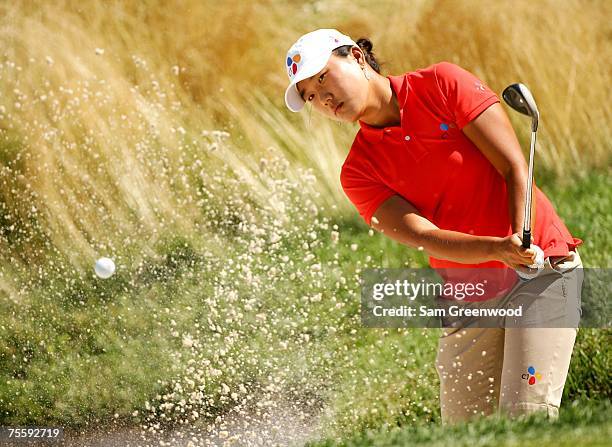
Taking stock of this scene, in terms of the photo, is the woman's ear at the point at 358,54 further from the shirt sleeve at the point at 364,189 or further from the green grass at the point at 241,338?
the green grass at the point at 241,338

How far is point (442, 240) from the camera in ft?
8.11

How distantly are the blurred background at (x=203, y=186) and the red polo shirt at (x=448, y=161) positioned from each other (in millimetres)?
1387

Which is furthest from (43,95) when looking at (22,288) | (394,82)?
(394,82)

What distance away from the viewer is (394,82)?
258 centimetres

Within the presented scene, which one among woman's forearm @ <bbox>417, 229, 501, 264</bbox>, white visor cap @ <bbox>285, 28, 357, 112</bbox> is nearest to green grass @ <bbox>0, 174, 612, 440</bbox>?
woman's forearm @ <bbox>417, 229, 501, 264</bbox>

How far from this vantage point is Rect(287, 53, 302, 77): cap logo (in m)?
2.56

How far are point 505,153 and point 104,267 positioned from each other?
6.69ft

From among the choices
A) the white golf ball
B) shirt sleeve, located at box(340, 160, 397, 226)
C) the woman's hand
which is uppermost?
the white golf ball

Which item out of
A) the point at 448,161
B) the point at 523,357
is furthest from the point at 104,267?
the point at 523,357

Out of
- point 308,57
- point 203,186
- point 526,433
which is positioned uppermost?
point 203,186

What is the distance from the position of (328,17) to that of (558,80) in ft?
3.26

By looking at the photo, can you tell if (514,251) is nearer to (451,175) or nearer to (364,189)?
(451,175)

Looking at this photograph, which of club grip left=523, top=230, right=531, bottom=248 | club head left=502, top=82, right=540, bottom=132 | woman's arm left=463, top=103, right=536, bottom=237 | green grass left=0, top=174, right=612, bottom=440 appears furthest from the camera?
green grass left=0, top=174, right=612, bottom=440

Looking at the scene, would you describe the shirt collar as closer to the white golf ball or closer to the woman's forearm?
the woman's forearm
